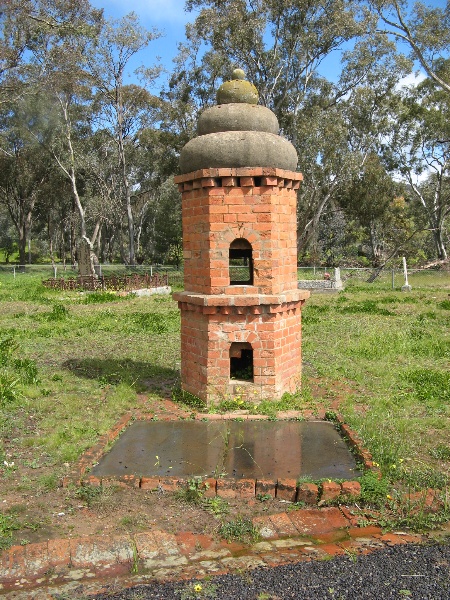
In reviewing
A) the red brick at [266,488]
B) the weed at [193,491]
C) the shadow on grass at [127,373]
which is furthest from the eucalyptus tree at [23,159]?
the red brick at [266,488]

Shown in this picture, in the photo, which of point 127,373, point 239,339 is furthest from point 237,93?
point 127,373

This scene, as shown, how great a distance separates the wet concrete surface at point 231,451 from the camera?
5.03 metres

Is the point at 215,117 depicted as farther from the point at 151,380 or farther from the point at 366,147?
the point at 366,147

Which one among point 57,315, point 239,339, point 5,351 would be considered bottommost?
point 5,351

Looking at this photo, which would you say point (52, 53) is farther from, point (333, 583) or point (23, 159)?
point (333, 583)

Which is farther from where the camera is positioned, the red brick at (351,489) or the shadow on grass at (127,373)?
the shadow on grass at (127,373)

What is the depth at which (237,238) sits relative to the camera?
6793 mm

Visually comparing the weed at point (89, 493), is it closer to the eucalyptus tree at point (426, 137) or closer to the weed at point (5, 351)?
the weed at point (5, 351)

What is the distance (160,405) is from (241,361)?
136 cm

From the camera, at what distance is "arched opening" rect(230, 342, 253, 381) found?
23.8 feet

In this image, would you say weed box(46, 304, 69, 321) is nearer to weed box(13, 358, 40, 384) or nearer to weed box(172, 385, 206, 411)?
weed box(13, 358, 40, 384)

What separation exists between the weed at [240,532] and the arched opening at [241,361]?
3.21 meters

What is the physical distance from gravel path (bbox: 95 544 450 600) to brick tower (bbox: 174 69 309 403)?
334 centimetres

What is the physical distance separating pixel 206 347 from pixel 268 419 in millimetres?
1208
